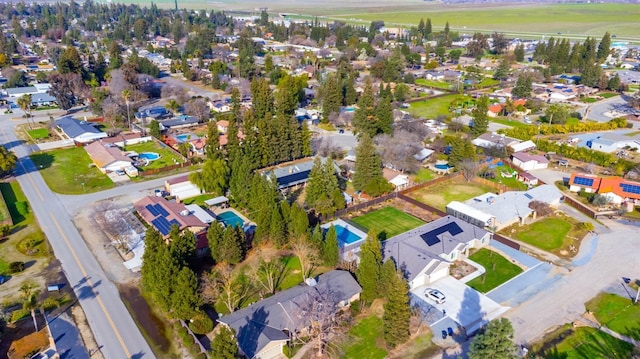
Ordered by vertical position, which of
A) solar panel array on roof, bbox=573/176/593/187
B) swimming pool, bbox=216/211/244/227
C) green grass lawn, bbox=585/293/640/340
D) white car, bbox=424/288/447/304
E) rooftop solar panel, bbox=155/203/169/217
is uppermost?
solar panel array on roof, bbox=573/176/593/187

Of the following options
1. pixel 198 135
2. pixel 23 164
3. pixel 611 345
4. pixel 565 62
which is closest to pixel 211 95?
pixel 198 135

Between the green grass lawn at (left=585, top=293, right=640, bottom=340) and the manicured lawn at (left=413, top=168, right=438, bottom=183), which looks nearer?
the green grass lawn at (left=585, top=293, right=640, bottom=340)

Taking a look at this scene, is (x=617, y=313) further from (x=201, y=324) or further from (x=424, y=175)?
(x=201, y=324)

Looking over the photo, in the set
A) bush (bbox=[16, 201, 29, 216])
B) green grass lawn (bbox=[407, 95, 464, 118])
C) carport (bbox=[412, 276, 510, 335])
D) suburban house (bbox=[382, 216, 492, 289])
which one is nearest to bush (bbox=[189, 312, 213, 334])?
suburban house (bbox=[382, 216, 492, 289])

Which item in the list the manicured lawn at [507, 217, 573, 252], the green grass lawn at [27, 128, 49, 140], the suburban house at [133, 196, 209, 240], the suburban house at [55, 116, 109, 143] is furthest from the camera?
the green grass lawn at [27, 128, 49, 140]

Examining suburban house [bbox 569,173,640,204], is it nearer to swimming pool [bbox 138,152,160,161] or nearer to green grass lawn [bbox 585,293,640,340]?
green grass lawn [bbox 585,293,640,340]

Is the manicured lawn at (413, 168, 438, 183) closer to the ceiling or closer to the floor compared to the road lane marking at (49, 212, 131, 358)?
closer to the ceiling

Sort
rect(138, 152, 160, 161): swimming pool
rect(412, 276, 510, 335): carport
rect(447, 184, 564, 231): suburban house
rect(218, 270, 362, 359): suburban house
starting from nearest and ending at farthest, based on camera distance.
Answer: rect(218, 270, 362, 359): suburban house
rect(412, 276, 510, 335): carport
rect(447, 184, 564, 231): suburban house
rect(138, 152, 160, 161): swimming pool

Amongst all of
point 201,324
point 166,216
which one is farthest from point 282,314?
point 166,216
